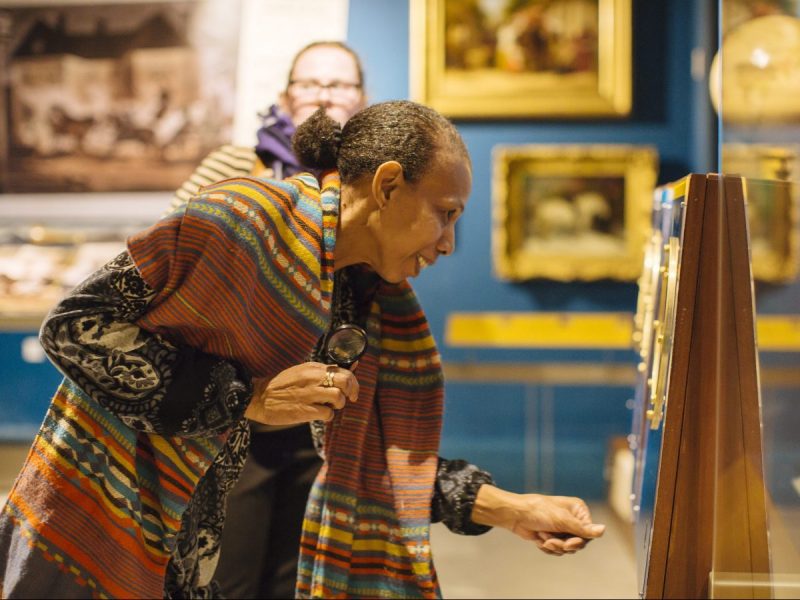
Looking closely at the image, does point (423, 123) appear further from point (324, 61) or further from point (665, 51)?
point (665, 51)

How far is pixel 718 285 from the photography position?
1387 millimetres

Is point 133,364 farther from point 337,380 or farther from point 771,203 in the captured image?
point 771,203

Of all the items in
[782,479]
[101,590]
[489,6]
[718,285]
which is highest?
[489,6]

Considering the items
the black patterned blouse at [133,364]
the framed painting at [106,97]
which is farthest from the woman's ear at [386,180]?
the framed painting at [106,97]

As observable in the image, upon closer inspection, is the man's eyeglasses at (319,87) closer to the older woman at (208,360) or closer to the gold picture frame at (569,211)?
the older woman at (208,360)

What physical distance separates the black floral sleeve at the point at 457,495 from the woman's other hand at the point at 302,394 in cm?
41

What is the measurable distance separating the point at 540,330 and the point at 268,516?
2.14 meters

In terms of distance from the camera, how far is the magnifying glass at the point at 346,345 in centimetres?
139

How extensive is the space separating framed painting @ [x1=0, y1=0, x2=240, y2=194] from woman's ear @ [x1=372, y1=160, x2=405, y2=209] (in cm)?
262

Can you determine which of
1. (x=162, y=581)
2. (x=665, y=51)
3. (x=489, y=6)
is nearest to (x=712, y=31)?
(x=665, y=51)

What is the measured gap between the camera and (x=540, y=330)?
12.8 feet

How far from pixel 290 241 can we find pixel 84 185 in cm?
290

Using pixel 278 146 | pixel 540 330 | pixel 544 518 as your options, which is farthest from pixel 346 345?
pixel 540 330

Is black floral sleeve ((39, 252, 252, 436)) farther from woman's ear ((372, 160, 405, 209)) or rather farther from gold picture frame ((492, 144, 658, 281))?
gold picture frame ((492, 144, 658, 281))
